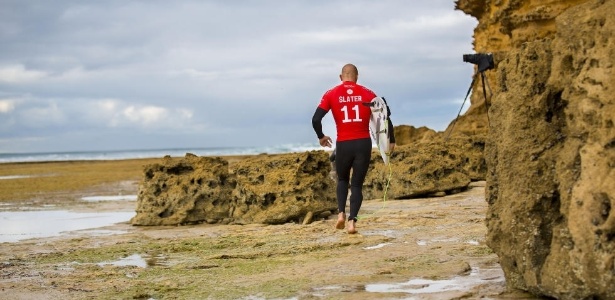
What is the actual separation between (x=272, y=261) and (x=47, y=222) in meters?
6.92

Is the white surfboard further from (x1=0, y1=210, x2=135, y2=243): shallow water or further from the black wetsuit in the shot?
(x1=0, y1=210, x2=135, y2=243): shallow water

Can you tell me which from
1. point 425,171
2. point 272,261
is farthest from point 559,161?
point 425,171

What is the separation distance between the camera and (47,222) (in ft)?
40.4

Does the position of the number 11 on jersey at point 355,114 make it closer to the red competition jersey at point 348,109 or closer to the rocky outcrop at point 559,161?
the red competition jersey at point 348,109

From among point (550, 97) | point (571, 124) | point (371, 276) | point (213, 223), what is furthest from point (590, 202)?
point (213, 223)

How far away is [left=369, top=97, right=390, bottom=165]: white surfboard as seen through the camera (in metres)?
8.33

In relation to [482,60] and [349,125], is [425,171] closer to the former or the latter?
[482,60]

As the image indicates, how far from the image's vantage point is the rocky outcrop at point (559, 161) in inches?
156

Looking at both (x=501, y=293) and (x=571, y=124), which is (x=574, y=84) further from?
(x=501, y=293)

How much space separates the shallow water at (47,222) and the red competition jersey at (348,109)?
403cm

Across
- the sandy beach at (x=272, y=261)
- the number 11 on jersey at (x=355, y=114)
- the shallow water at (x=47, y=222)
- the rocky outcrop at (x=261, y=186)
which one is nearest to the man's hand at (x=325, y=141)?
the number 11 on jersey at (x=355, y=114)

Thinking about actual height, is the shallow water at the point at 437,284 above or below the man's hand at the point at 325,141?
below

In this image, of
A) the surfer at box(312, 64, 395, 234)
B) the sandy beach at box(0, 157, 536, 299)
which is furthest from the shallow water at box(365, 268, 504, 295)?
the surfer at box(312, 64, 395, 234)

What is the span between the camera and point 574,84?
4.34m
